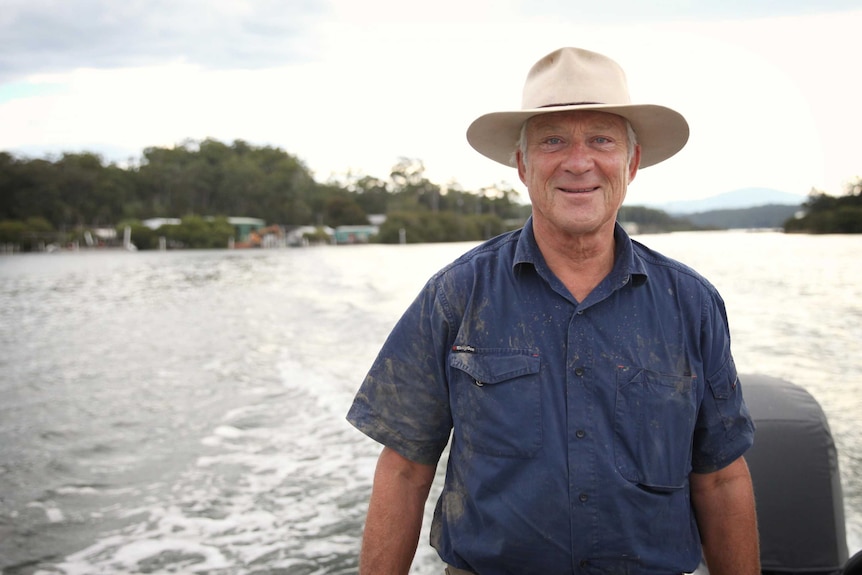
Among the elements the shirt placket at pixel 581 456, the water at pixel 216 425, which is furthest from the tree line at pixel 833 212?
the shirt placket at pixel 581 456

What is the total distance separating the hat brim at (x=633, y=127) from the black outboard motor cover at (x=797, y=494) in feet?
3.98

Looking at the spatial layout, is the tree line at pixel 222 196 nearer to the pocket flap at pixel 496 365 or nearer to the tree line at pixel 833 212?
the tree line at pixel 833 212

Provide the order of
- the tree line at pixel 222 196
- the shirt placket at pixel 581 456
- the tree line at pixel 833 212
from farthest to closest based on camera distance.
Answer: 1. the tree line at pixel 222 196
2. the tree line at pixel 833 212
3. the shirt placket at pixel 581 456

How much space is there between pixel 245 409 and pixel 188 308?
999 centimetres

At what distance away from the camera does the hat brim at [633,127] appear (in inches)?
76.6

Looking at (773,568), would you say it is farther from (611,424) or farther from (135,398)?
(135,398)

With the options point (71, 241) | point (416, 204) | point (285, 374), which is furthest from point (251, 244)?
point (285, 374)

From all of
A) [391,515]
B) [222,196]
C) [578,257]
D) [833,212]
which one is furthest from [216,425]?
[222,196]

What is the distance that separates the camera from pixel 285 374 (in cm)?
943

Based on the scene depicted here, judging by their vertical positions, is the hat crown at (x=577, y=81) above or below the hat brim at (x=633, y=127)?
above

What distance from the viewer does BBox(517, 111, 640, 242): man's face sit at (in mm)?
1949

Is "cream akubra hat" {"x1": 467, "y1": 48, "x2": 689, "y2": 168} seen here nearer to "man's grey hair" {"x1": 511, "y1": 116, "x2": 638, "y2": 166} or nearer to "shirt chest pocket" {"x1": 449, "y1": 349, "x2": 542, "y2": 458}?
"man's grey hair" {"x1": 511, "y1": 116, "x2": 638, "y2": 166}

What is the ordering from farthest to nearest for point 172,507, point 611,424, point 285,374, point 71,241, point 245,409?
point 71,241, point 285,374, point 245,409, point 172,507, point 611,424

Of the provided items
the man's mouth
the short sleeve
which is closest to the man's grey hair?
the man's mouth
